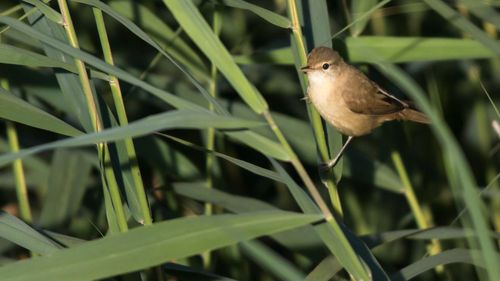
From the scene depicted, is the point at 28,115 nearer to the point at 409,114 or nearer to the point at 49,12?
the point at 49,12

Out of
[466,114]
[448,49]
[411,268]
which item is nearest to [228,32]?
[466,114]

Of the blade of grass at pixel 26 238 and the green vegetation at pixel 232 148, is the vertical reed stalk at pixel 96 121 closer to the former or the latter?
the green vegetation at pixel 232 148

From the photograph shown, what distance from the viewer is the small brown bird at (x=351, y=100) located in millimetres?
2744

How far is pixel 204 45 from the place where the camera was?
5.88 feet

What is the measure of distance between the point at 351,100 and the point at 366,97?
6 centimetres

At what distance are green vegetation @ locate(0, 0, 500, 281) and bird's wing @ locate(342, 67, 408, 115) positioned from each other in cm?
13

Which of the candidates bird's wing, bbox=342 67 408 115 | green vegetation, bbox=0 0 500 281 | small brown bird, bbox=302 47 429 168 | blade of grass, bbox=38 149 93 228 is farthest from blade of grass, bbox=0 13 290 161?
blade of grass, bbox=38 149 93 228

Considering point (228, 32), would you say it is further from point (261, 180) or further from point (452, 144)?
point (452, 144)

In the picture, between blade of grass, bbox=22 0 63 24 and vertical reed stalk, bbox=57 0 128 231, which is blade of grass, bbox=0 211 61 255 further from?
blade of grass, bbox=22 0 63 24

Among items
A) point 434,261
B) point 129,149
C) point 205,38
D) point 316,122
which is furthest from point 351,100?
point 205,38

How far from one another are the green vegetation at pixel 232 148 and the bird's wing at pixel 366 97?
5.3 inches

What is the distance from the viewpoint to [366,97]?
3.02 metres

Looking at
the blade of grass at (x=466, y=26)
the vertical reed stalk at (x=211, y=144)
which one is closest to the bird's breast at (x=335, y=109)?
the vertical reed stalk at (x=211, y=144)

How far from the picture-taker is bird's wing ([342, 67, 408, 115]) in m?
2.98
